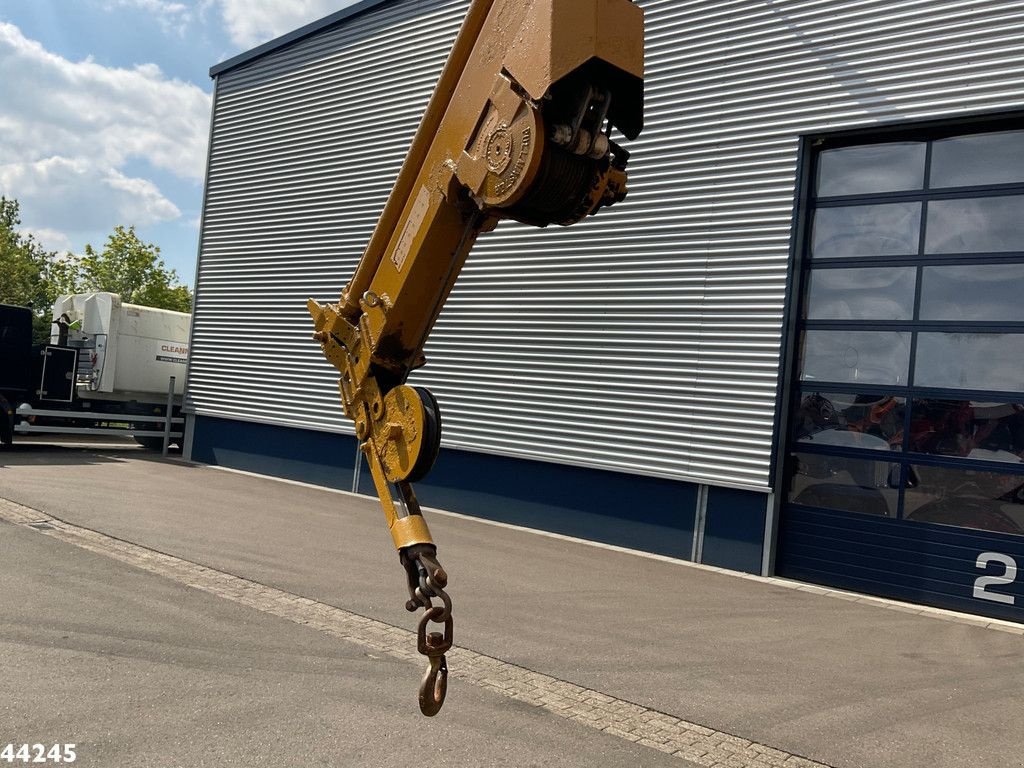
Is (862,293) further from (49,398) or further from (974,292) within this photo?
(49,398)

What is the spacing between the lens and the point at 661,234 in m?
11.2

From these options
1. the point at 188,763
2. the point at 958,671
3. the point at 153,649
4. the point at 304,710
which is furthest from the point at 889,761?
the point at 153,649

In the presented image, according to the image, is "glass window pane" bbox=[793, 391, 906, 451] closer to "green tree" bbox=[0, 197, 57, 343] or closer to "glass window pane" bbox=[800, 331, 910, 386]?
"glass window pane" bbox=[800, 331, 910, 386]

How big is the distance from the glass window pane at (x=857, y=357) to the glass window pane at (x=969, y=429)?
18.6 inches

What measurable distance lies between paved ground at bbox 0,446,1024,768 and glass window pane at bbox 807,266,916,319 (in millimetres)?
3115

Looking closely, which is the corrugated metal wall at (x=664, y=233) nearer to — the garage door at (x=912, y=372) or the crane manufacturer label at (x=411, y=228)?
the garage door at (x=912, y=372)

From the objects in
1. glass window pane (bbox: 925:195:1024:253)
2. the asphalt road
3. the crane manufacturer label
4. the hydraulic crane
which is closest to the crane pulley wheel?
the hydraulic crane

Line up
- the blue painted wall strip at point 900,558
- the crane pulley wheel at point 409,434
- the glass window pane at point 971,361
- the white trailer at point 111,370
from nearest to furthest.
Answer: the crane pulley wheel at point 409,434 < the blue painted wall strip at point 900,558 < the glass window pane at point 971,361 < the white trailer at point 111,370

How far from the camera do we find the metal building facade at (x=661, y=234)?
382 inches

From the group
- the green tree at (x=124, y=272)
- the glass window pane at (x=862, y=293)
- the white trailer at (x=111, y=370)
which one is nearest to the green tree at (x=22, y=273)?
the green tree at (x=124, y=272)

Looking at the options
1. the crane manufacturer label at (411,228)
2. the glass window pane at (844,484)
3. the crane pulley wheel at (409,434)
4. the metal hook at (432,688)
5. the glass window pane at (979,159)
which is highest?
the glass window pane at (979,159)

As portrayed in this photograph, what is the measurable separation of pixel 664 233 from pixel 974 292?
3.62m

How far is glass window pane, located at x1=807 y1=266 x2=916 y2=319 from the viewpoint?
961 cm

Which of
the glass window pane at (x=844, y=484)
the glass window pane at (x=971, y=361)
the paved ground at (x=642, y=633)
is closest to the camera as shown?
the paved ground at (x=642, y=633)
